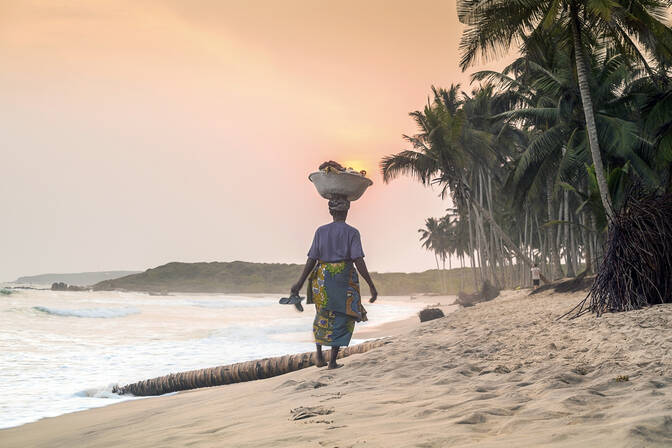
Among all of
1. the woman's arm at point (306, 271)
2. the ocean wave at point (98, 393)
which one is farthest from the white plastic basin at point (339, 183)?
the ocean wave at point (98, 393)

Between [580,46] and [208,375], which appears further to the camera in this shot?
[580,46]

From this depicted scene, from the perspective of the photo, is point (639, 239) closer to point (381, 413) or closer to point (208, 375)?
point (381, 413)

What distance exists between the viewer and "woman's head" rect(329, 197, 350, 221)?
5.85 m

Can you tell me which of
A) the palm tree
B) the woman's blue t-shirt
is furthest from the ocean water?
the palm tree

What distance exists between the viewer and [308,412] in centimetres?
337

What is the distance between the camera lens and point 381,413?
315 centimetres

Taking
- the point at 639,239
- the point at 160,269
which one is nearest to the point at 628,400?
the point at 639,239

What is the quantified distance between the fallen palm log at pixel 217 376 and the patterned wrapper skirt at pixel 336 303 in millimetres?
1604

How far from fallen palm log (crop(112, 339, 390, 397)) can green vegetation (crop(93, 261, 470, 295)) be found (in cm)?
10387

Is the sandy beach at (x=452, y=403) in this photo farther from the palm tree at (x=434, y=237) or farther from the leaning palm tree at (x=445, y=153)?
the palm tree at (x=434, y=237)

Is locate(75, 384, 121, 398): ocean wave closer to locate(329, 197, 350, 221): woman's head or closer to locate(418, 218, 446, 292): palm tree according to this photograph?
locate(329, 197, 350, 221): woman's head

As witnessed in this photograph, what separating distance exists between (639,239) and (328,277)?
4.41 meters

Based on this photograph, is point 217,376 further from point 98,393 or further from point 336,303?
point 336,303

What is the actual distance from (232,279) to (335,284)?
12956cm
